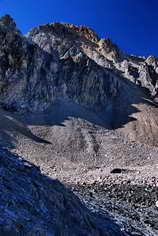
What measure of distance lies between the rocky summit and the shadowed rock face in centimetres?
3

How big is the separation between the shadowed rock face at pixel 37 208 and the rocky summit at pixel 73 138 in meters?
0.03

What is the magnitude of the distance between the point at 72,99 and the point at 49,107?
19.6 ft

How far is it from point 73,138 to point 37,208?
96.5 ft

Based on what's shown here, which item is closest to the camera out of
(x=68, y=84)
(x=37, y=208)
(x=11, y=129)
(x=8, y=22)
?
(x=37, y=208)

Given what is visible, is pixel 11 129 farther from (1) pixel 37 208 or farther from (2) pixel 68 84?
(1) pixel 37 208

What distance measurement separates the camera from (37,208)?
660 centimetres

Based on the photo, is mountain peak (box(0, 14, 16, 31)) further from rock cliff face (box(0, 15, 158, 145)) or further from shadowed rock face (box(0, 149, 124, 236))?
shadowed rock face (box(0, 149, 124, 236))

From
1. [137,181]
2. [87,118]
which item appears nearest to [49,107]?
[87,118]

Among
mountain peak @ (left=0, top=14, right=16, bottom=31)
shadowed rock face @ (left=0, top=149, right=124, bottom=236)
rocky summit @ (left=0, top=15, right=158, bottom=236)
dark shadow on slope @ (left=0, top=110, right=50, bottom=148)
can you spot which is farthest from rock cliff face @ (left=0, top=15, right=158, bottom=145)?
shadowed rock face @ (left=0, top=149, right=124, bottom=236)

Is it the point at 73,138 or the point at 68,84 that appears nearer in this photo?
the point at 73,138

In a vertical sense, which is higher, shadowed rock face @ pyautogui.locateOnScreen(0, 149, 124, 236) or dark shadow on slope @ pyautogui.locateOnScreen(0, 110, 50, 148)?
dark shadow on slope @ pyautogui.locateOnScreen(0, 110, 50, 148)

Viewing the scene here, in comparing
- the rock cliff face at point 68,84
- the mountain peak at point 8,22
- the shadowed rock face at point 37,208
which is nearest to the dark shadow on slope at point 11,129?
the rock cliff face at point 68,84

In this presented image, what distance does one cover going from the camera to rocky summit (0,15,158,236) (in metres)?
7.20

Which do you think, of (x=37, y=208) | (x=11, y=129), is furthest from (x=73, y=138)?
(x=37, y=208)
